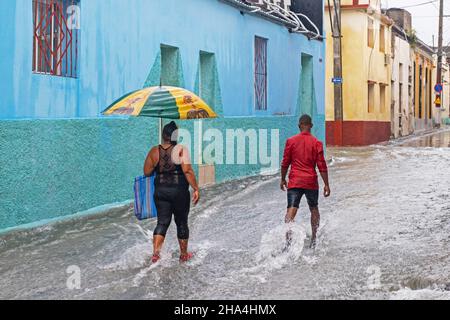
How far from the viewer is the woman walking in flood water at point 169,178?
7.72m

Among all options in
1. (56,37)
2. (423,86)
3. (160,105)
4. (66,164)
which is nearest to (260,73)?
(56,37)

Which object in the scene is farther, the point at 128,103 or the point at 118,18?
the point at 118,18

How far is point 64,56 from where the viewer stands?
35.7 feet

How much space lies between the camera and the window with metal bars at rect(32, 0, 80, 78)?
403 inches

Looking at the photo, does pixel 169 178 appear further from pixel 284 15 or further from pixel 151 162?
pixel 284 15

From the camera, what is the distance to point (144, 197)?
316 inches

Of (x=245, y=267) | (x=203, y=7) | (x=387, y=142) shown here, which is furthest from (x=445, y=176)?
(x=387, y=142)

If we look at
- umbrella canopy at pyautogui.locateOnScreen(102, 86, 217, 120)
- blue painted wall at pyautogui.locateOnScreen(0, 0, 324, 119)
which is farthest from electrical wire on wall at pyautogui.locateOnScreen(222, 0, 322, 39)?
umbrella canopy at pyautogui.locateOnScreen(102, 86, 217, 120)

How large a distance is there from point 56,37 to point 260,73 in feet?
27.4

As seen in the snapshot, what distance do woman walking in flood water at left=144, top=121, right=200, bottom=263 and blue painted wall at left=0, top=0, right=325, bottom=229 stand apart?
2.46 metres

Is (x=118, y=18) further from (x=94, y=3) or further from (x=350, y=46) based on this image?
(x=350, y=46)

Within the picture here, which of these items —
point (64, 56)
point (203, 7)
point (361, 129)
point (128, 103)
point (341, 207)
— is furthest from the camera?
point (361, 129)

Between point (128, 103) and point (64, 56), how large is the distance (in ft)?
11.6

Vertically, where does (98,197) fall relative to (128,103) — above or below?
below
